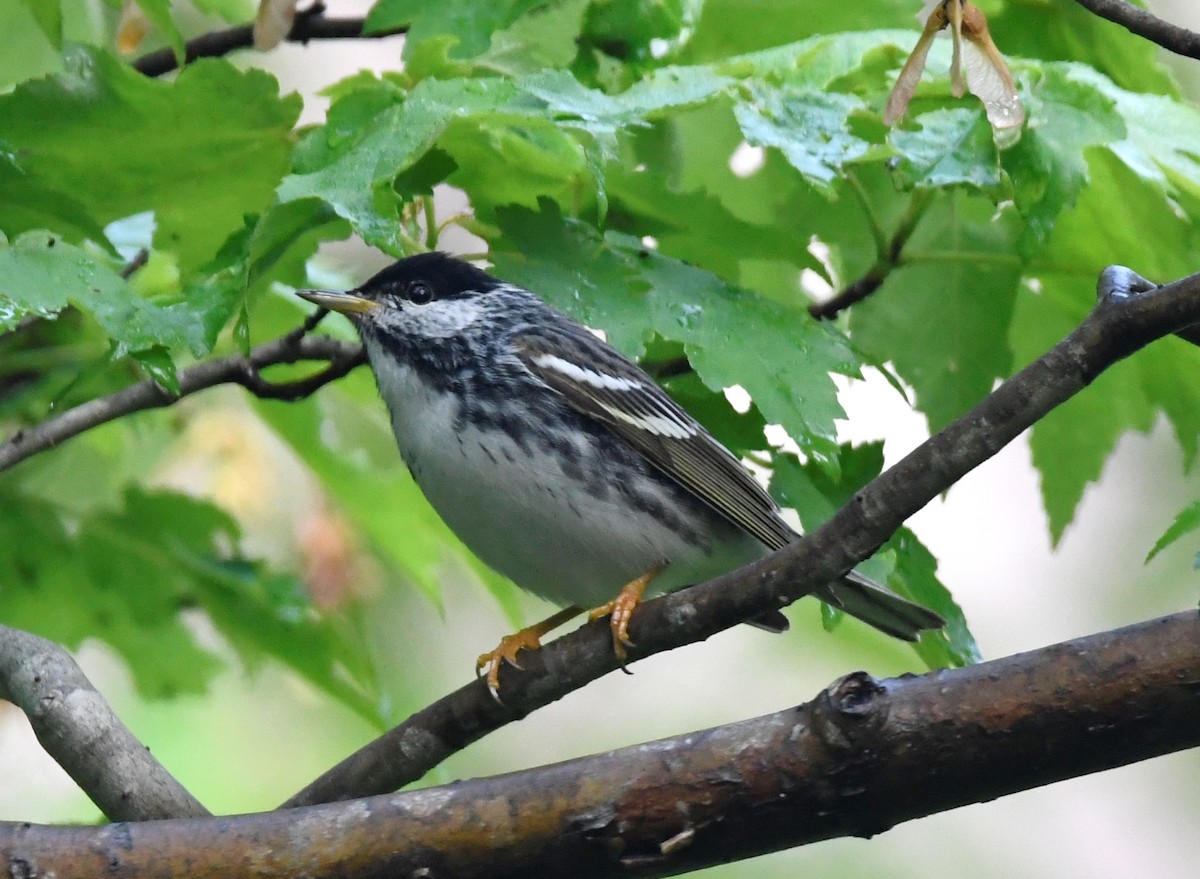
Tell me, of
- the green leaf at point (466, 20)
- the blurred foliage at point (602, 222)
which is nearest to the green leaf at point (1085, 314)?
the blurred foliage at point (602, 222)

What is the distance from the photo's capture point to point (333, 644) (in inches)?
128

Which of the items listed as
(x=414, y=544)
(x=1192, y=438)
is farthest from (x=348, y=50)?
(x=1192, y=438)

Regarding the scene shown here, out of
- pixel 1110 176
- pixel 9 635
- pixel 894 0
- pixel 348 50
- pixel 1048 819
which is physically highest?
pixel 348 50

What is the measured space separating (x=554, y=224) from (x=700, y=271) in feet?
0.94

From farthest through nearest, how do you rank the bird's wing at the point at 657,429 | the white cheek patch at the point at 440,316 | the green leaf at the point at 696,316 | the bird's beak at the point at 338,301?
the white cheek patch at the point at 440,316 < the bird's wing at the point at 657,429 < the bird's beak at the point at 338,301 < the green leaf at the point at 696,316

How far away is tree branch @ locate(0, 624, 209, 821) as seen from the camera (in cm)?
252

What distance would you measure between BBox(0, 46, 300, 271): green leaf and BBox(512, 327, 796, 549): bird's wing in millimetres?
A: 954

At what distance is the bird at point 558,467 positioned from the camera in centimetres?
325

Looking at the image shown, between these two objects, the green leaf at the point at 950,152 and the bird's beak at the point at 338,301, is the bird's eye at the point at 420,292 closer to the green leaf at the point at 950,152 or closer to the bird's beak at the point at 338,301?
the bird's beak at the point at 338,301

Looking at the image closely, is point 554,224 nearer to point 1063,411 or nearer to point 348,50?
point 1063,411

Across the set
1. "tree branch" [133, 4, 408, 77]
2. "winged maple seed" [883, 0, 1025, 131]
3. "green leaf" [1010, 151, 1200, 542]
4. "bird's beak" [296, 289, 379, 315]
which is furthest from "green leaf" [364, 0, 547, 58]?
"green leaf" [1010, 151, 1200, 542]

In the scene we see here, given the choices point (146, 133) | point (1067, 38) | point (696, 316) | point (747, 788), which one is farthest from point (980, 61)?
point (146, 133)

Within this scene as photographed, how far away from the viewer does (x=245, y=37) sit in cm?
321

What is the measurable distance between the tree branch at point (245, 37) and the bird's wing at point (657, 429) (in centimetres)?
85
